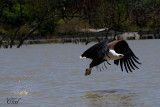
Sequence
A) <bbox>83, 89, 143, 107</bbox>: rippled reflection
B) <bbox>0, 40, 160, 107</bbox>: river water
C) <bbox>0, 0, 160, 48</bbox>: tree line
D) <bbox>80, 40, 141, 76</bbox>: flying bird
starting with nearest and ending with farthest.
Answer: <bbox>83, 89, 143, 107</bbox>: rippled reflection, <bbox>0, 40, 160, 107</bbox>: river water, <bbox>80, 40, 141, 76</bbox>: flying bird, <bbox>0, 0, 160, 48</bbox>: tree line

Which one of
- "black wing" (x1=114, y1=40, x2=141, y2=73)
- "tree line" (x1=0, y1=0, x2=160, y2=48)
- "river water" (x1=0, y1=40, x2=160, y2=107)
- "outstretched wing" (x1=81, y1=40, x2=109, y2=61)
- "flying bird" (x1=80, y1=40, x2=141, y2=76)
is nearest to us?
"river water" (x1=0, y1=40, x2=160, y2=107)

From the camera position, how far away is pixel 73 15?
86938mm

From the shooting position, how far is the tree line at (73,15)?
263ft

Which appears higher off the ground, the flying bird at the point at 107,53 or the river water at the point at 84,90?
the flying bird at the point at 107,53

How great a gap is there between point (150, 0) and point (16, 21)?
24595mm

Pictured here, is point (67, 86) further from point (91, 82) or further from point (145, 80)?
point (145, 80)

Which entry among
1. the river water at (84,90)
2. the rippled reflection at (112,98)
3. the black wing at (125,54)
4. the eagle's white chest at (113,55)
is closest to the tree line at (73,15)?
the river water at (84,90)

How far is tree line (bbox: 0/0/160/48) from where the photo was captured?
263ft

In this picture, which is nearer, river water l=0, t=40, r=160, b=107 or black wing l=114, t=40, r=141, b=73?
river water l=0, t=40, r=160, b=107

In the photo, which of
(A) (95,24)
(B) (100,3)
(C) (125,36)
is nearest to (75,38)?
(C) (125,36)

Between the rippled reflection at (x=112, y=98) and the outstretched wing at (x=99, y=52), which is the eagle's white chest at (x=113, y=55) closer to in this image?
the outstretched wing at (x=99, y=52)

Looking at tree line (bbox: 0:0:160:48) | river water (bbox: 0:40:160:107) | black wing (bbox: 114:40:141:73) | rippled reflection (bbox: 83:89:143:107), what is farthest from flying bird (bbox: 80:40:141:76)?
tree line (bbox: 0:0:160:48)

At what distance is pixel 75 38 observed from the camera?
73000 mm

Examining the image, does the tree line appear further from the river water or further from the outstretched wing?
the outstretched wing
